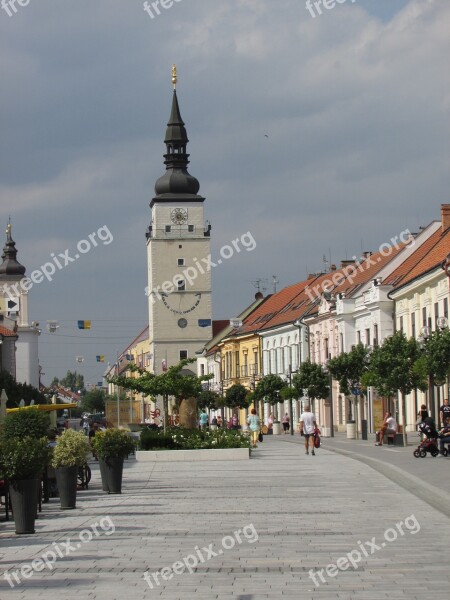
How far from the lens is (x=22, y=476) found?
1521cm

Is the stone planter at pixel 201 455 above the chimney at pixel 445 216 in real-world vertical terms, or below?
below

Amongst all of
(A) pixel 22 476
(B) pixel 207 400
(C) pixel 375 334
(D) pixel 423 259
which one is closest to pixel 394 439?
(D) pixel 423 259

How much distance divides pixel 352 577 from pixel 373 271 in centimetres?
5958

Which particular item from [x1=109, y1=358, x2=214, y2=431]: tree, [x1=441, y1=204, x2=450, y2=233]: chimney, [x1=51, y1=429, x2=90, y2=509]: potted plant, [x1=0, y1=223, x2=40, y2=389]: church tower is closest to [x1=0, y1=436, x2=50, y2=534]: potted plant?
[x1=51, y1=429, x2=90, y2=509]: potted plant

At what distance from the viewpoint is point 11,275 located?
Result: 432 feet

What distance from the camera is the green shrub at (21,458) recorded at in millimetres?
15062

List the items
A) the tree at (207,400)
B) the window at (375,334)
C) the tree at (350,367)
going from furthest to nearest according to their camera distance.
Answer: the tree at (207,400) < the window at (375,334) < the tree at (350,367)

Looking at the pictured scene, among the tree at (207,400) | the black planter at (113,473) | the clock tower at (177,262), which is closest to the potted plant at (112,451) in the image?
the black planter at (113,473)

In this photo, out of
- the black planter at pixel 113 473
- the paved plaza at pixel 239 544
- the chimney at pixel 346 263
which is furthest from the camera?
the chimney at pixel 346 263

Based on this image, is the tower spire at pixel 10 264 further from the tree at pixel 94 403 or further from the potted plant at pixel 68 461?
the potted plant at pixel 68 461

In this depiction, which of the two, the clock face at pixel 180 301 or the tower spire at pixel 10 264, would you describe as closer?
the clock face at pixel 180 301

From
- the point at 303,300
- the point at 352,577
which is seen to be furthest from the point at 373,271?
the point at 352,577

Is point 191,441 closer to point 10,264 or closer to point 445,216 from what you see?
point 445,216

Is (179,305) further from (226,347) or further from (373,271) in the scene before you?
(373,271)
